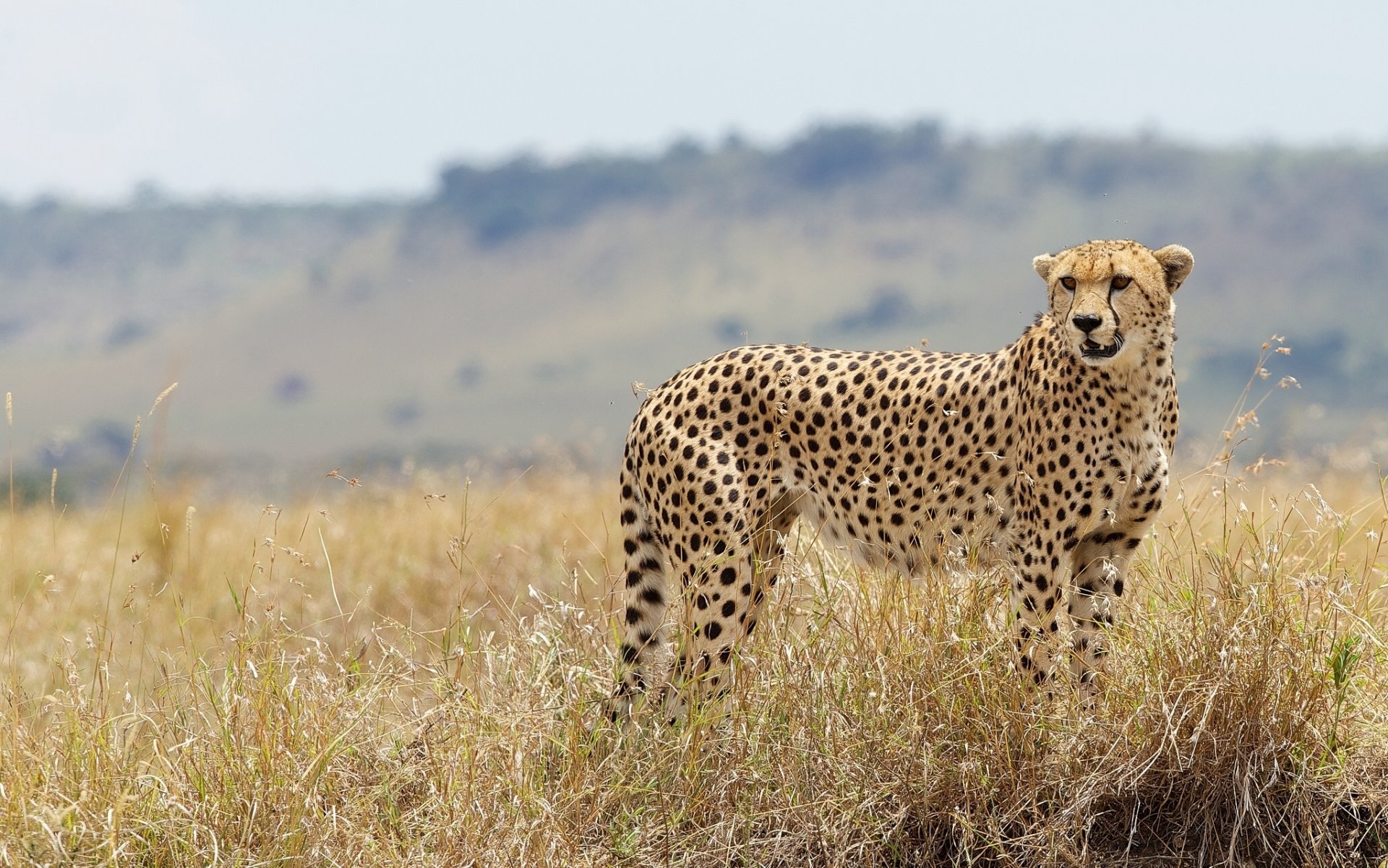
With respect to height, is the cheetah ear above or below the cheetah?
above

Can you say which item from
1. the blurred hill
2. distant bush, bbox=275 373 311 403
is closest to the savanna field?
the blurred hill

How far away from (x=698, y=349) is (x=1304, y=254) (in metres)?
47.2

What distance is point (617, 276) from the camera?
139375mm

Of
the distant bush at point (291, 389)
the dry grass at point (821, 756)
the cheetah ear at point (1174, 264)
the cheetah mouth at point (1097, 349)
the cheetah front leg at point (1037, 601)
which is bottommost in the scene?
the distant bush at point (291, 389)

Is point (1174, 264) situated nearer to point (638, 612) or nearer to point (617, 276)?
point (638, 612)

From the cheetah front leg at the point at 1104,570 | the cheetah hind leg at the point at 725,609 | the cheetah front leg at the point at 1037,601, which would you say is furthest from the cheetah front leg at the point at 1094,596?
the cheetah hind leg at the point at 725,609

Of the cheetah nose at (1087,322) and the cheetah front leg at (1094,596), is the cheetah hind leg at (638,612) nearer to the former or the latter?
the cheetah front leg at (1094,596)

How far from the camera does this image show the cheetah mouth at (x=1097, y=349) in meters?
3.57

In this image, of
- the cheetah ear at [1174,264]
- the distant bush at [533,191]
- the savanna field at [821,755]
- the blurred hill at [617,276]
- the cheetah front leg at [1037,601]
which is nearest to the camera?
the savanna field at [821,755]

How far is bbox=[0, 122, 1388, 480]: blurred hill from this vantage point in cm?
10531

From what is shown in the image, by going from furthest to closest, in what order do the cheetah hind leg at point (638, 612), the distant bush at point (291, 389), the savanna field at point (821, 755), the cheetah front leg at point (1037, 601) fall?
the distant bush at point (291, 389)
the cheetah hind leg at point (638, 612)
the cheetah front leg at point (1037, 601)
the savanna field at point (821, 755)

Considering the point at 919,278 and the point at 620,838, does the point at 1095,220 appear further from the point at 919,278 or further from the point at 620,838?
the point at 620,838

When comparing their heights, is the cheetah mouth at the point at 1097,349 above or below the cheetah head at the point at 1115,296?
below

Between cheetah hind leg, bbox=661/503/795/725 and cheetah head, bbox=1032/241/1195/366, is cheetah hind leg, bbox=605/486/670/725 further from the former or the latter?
cheetah head, bbox=1032/241/1195/366
